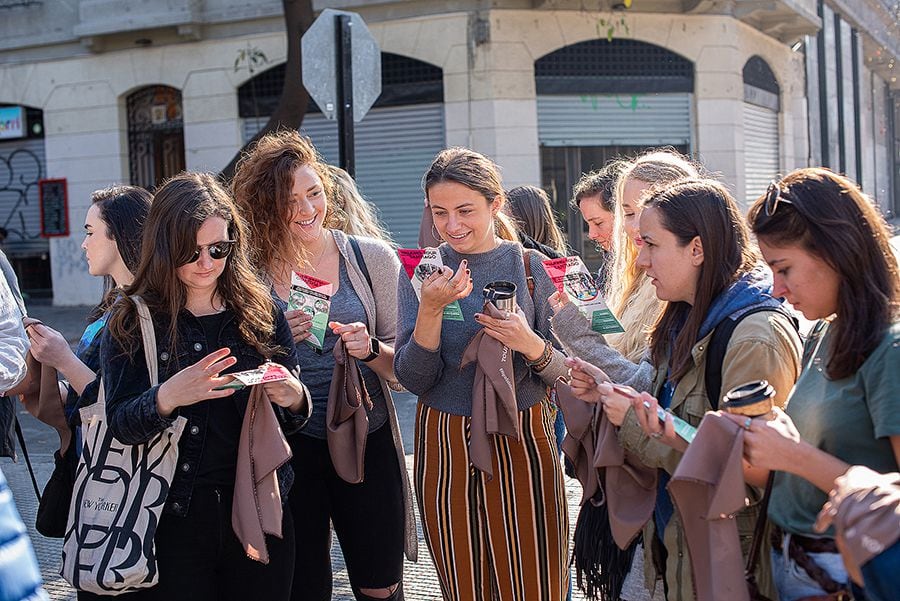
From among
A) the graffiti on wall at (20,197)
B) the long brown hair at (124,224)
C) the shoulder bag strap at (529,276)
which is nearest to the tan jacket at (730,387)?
the shoulder bag strap at (529,276)

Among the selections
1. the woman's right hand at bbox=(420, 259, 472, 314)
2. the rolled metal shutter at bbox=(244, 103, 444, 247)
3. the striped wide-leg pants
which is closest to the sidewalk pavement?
the striped wide-leg pants

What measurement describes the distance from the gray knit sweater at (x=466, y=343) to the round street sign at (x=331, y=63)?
4123 millimetres

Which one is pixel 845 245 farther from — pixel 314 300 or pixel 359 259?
pixel 359 259

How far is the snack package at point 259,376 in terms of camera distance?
2.97 metres

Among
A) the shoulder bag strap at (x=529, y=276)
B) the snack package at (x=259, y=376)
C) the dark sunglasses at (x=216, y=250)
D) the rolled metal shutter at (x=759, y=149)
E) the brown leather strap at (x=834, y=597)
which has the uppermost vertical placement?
the rolled metal shutter at (x=759, y=149)

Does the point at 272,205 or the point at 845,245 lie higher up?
the point at 272,205

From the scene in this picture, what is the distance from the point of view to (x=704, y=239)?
2.88 meters

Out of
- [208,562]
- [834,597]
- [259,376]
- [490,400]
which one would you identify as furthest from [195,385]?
[834,597]

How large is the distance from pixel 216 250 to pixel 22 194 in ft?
Result: 58.1

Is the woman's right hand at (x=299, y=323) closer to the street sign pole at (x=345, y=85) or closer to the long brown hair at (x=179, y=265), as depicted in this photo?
the long brown hair at (x=179, y=265)

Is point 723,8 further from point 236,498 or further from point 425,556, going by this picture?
point 236,498

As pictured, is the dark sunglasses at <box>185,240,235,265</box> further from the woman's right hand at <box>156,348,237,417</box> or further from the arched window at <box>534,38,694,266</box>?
the arched window at <box>534,38,694,266</box>

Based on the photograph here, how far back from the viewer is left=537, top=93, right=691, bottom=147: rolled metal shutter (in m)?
16.1

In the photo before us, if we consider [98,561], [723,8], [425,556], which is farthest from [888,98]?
[98,561]
